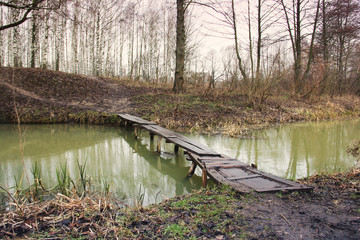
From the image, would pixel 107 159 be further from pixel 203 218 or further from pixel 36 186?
pixel 203 218

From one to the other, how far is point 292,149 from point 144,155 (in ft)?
13.3

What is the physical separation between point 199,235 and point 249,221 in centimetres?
52

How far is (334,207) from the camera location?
2.53m

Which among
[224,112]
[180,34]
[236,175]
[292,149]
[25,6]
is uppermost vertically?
[180,34]

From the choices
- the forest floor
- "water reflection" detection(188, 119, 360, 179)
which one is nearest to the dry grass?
the forest floor

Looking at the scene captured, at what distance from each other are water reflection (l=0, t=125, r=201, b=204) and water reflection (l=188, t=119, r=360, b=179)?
1580mm

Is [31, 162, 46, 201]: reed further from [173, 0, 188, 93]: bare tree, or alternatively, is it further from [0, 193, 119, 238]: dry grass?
[173, 0, 188, 93]: bare tree

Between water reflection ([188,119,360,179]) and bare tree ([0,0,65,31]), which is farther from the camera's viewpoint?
bare tree ([0,0,65,31])

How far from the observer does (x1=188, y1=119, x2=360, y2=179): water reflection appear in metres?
5.11

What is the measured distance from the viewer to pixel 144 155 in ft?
20.5

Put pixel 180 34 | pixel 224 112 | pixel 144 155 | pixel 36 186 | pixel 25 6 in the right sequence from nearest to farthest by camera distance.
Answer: pixel 36 186
pixel 144 155
pixel 25 6
pixel 224 112
pixel 180 34

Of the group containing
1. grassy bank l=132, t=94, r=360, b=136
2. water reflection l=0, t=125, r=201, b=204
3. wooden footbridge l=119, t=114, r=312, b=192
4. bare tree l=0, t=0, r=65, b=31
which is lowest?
water reflection l=0, t=125, r=201, b=204

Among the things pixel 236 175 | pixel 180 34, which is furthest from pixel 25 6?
pixel 236 175

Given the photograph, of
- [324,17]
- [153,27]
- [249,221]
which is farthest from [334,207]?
[153,27]
